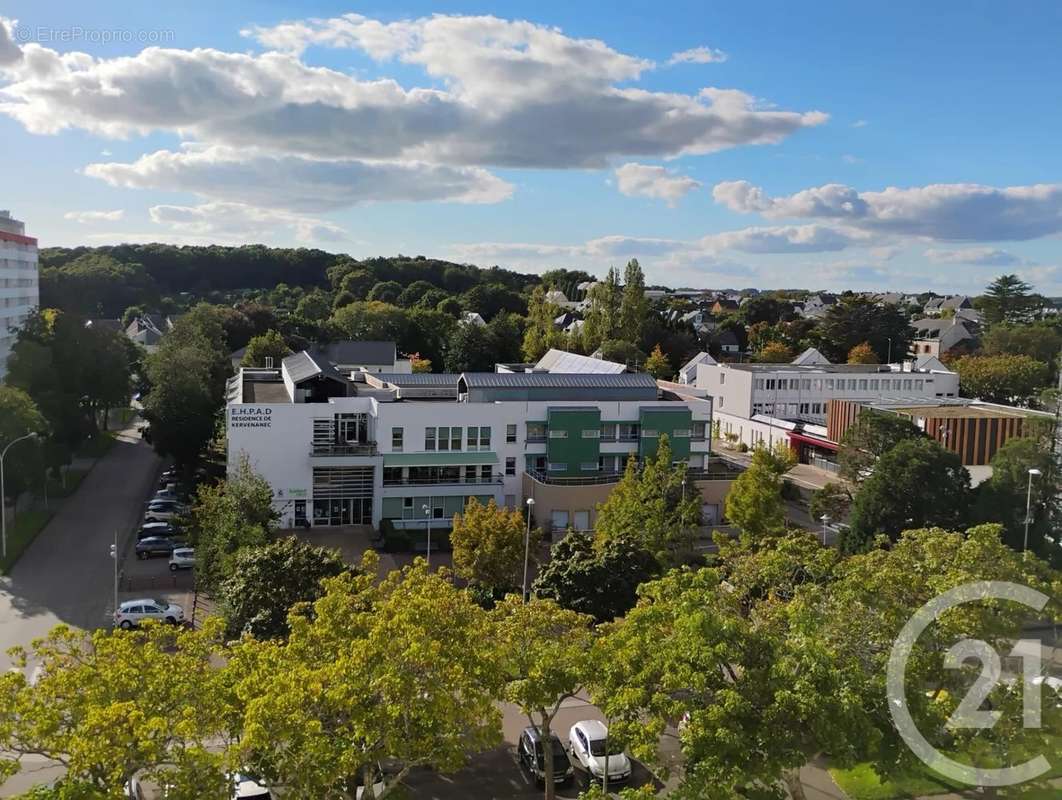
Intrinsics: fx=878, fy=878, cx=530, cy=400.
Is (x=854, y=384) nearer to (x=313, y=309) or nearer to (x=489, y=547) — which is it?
(x=489, y=547)

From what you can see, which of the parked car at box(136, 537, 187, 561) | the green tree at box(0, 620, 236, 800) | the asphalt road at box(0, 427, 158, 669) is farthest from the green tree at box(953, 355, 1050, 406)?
the green tree at box(0, 620, 236, 800)

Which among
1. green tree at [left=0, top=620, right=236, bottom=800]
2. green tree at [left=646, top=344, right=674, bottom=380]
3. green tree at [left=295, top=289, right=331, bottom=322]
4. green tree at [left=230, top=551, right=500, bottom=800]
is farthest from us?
green tree at [left=295, top=289, right=331, bottom=322]

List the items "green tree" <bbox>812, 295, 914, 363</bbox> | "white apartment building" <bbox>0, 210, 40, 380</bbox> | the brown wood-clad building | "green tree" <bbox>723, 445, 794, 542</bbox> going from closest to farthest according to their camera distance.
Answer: "green tree" <bbox>723, 445, 794, 542</bbox>
the brown wood-clad building
"white apartment building" <bbox>0, 210, 40, 380</bbox>
"green tree" <bbox>812, 295, 914, 363</bbox>

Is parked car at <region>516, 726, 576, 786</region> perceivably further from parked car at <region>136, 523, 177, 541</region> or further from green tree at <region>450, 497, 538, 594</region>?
parked car at <region>136, 523, 177, 541</region>

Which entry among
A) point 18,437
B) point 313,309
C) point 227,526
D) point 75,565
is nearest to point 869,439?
point 227,526

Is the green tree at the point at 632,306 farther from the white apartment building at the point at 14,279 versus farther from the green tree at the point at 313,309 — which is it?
the white apartment building at the point at 14,279

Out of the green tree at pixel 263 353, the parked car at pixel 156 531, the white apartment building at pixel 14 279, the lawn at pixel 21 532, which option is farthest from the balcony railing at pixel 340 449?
the white apartment building at pixel 14 279

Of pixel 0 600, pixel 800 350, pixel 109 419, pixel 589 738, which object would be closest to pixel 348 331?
pixel 109 419
